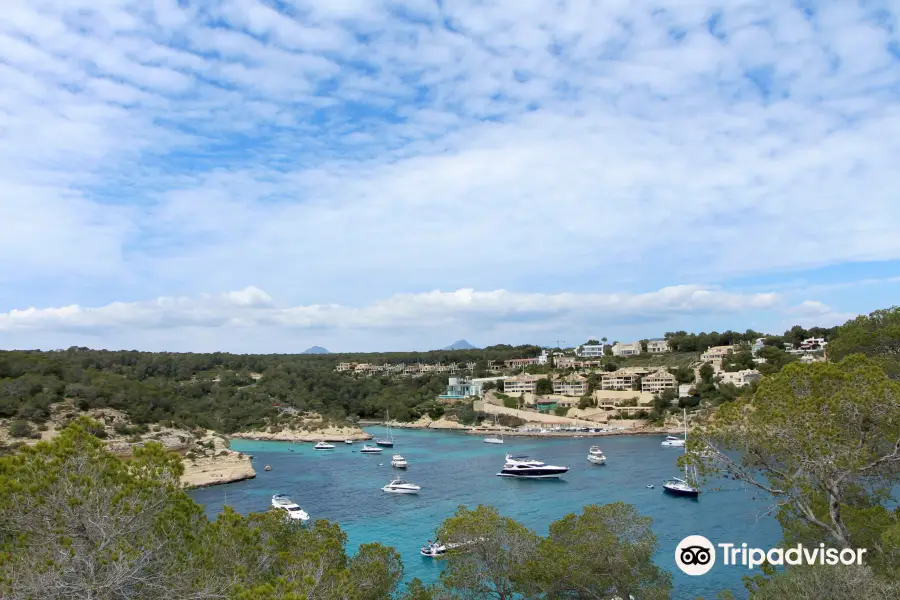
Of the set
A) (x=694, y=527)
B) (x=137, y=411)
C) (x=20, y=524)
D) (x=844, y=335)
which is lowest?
(x=694, y=527)

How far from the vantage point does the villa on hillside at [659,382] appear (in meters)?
77.4

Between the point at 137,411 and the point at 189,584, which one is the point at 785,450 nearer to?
the point at 189,584

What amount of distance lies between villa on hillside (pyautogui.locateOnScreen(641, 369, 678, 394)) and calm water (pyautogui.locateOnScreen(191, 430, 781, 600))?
49.7 feet

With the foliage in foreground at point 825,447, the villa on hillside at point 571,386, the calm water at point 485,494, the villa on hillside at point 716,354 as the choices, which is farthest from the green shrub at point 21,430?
the villa on hillside at point 716,354

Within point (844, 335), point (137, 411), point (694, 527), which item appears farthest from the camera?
point (137, 411)

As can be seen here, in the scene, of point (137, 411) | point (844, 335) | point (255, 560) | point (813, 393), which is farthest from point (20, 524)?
point (137, 411)

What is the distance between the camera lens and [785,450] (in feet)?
34.1

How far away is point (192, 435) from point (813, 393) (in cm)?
4789

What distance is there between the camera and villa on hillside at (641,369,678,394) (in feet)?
254

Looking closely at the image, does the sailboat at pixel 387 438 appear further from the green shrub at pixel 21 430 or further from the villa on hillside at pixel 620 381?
the green shrub at pixel 21 430

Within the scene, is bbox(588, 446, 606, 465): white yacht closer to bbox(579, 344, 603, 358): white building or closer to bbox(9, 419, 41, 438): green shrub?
bbox(9, 419, 41, 438): green shrub

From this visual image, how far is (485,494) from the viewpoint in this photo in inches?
1515

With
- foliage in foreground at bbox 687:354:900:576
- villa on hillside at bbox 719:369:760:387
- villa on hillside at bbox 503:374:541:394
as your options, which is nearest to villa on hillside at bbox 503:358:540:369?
villa on hillside at bbox 503:374:541:394

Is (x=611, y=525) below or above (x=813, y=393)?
below
